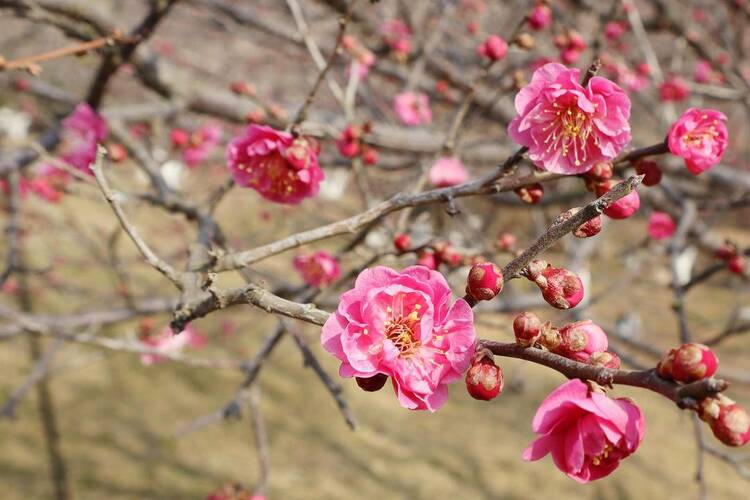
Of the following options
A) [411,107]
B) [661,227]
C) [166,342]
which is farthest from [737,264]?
[166,342]

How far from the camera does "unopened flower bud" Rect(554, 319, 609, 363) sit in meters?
0.71

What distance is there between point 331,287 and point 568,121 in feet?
2.39

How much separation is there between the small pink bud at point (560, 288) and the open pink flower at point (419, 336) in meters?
0.11

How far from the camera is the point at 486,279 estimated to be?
719 millimetres

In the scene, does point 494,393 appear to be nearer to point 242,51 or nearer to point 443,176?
point 443,176

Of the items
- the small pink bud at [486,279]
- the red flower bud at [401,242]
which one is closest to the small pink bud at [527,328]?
the small pink bud at [486,279]

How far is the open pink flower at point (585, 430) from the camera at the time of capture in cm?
68

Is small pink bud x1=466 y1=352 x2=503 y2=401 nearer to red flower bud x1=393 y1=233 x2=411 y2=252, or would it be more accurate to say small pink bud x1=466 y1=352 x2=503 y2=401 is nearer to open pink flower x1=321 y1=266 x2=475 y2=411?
open pink flower x1=321 y1=266 x2=475 y2=411

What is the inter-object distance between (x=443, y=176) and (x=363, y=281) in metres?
1.93

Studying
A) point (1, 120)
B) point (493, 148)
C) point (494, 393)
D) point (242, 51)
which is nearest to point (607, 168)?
point (494, 393)

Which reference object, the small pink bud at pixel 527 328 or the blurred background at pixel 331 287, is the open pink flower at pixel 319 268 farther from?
the small pink bud at pixel 527 328

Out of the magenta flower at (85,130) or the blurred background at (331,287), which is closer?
the magenta flower at (85,130)

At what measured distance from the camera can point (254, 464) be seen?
14.3 ft

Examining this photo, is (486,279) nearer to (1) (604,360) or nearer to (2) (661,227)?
(1) (604,360)
